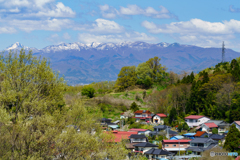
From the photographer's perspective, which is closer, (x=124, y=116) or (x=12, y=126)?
(x=12, y=126)

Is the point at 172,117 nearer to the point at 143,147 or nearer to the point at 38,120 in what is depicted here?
the point at 143,147

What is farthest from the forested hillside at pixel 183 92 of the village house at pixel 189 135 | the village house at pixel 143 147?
the village house at pixel 143 147

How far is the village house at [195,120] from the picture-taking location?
40.3 m

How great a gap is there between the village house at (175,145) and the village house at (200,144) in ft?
2.67

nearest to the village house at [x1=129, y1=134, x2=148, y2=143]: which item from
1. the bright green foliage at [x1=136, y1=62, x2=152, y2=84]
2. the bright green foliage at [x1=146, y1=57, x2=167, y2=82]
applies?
the bright green foliage at [x1=136, y1=62, x2=152, y2=84]

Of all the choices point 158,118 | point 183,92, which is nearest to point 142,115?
point 158,118

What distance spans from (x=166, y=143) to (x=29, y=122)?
23673 mm

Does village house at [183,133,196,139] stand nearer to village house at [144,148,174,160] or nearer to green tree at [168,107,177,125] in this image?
green tree at [168,107,177,125]

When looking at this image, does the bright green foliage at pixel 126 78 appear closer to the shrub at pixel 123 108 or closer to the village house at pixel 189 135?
the shrub at pixel 123 108

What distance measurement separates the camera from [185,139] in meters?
34.4

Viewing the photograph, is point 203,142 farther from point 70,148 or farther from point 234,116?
point 70,148

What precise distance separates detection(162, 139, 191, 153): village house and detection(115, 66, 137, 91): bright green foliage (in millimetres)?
30318

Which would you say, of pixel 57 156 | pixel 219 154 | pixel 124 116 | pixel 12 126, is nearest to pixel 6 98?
pixel 12 126

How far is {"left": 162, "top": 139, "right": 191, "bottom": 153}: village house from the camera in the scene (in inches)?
1284
